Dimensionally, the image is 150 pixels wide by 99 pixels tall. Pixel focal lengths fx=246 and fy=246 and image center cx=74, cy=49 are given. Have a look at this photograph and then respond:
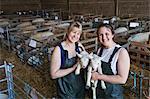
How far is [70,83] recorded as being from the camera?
2729 mm

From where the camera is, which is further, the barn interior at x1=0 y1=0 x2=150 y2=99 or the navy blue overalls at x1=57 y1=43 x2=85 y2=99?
the barn interior at x1=0 y1=0 x2=150 y2=99

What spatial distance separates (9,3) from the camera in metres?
15.4

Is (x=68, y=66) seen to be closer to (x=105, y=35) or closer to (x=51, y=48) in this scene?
(x=105, y=35)

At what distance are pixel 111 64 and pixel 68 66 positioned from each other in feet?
1.70

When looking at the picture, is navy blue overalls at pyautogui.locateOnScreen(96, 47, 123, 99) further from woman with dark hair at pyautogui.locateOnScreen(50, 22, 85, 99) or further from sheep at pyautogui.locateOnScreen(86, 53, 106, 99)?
woman with dark hair at pyautogui.locateOnScreen(50, 22, 85, 99)

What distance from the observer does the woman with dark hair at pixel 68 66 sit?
258cm

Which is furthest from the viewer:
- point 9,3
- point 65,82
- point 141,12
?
point 9,3

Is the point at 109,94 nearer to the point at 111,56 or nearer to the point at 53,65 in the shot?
the point at 111,56

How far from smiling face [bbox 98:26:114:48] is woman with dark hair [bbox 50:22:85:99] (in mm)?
289

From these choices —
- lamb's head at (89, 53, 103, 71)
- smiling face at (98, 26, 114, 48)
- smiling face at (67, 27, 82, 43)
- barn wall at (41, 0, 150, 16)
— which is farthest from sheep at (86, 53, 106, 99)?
barn wall at (41, 0, 150, 16)

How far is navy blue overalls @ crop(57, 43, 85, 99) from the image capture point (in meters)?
2.69

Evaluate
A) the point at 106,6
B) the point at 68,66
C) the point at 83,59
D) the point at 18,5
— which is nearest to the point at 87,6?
the point at 106,6

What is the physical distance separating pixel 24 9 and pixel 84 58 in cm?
1399

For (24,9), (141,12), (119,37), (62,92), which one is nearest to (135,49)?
(119,37)
